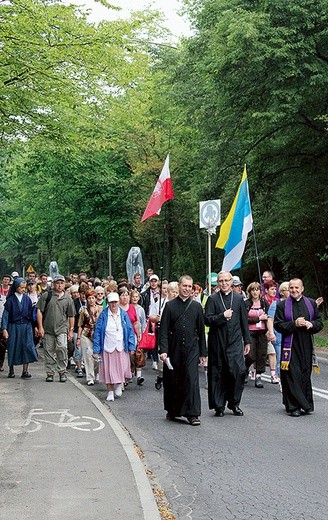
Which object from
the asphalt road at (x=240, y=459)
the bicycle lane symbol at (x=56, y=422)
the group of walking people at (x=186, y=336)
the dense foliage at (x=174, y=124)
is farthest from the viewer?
the dense foliage at (x=174, y=124)

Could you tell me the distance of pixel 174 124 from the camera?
40281 millimetres

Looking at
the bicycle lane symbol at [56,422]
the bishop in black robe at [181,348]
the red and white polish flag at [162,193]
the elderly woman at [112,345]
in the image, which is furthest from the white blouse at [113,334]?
the red and white polish flag at [162,193]

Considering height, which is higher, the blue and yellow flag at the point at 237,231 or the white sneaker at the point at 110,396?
the blue and yellow flag at the point at 237,231

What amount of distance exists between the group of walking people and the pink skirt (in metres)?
0.02

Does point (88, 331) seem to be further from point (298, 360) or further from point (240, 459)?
point (240, 459)

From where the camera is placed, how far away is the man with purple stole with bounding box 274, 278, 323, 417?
36.0 feet

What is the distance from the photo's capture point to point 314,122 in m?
26.8

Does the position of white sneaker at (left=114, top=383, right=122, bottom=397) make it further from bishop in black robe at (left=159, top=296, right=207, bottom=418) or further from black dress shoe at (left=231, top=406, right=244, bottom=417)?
black dress shoe at (left=231, top=406, right=244, bottom=417)

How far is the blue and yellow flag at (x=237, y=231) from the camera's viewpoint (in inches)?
632

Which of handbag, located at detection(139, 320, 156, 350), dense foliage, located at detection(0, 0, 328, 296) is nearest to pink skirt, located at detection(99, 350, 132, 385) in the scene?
handbag, located at detection(139, 320, 156, 350)

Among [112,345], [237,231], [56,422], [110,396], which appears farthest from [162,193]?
[56,422]

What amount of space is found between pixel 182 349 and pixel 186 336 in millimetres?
168

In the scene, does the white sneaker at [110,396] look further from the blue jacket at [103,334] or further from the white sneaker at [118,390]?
the blue jacket at [103,334]

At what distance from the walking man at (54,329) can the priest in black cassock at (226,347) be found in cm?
454
